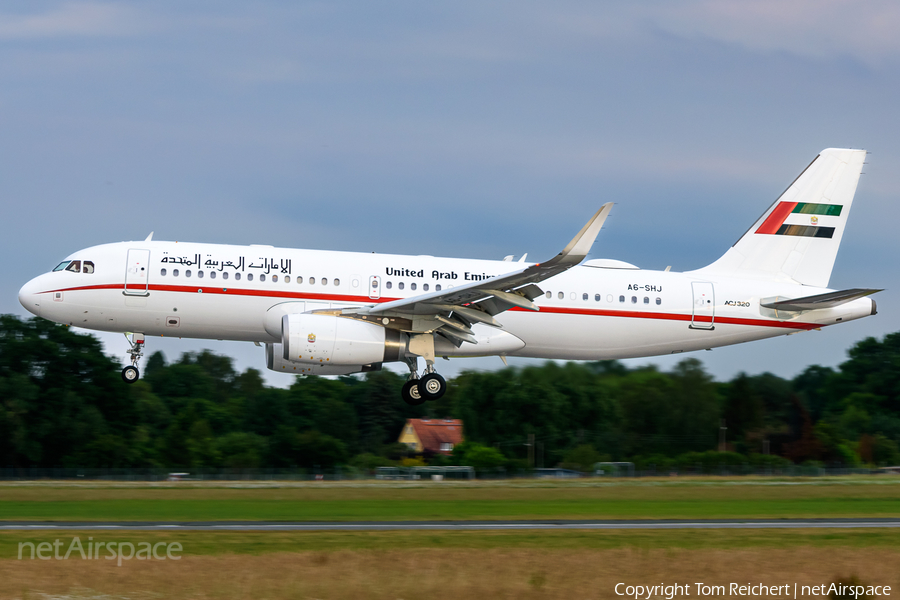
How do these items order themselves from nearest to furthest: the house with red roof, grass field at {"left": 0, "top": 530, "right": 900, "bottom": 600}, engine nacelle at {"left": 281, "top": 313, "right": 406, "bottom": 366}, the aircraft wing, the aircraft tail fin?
1. grass field at {"left": 0, "top": 530, "right": 900, "bottom": 600}
2. the aircraft wing
3. engine nacelle at {"left": 281, "top": 313, "right": 406, "bottom": 366}
4. the aircraft tail fin
5. the house with red roof

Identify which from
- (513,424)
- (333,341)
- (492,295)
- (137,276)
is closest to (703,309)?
(492,295)

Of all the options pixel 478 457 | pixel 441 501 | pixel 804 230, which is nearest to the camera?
pixel 441 501

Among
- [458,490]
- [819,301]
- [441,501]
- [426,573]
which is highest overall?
[819,301]

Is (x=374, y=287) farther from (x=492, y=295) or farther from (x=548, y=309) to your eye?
(x=548, y=309)

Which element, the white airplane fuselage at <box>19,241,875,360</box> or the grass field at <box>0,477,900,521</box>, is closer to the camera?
the grass field at <box>0,477,900,521</box>

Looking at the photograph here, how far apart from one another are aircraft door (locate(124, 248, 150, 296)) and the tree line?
22.2m

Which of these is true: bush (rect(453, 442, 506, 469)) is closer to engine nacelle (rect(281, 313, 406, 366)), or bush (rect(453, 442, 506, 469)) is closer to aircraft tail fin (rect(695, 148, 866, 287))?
aircraft tail fin (rect(695, 148, 866, 287))

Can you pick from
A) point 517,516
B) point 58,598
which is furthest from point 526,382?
point 58,598

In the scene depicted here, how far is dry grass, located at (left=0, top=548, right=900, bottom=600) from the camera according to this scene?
1675 cm

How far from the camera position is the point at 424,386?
3014 cm

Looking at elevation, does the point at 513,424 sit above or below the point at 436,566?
above

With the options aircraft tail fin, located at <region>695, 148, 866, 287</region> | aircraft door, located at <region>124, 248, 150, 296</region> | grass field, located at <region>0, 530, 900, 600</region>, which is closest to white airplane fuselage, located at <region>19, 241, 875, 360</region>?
aircraft door, located at <region>124, 248, 150, 296</region>

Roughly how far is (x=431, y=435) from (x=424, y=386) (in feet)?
142

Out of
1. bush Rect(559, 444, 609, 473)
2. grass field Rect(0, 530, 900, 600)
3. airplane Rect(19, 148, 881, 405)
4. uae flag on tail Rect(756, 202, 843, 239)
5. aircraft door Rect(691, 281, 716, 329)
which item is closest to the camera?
grass field Rect(0, 530, 900, 600)
